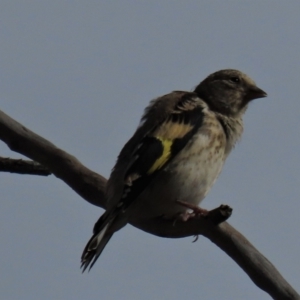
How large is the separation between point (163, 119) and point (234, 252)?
92.9 inches

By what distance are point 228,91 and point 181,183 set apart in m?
2.17

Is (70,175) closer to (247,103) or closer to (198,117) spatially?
(198,117)

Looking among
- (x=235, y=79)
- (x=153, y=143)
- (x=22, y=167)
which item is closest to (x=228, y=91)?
(x=235, y=79)

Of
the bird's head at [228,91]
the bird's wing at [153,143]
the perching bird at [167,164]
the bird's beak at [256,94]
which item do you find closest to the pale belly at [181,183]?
the perching bird at [167,164]

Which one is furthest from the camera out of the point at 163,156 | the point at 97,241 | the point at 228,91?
the point at 228,91

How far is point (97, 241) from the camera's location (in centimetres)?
700

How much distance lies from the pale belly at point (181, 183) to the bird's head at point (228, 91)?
1.20 metres

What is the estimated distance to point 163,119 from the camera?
27.1 ft

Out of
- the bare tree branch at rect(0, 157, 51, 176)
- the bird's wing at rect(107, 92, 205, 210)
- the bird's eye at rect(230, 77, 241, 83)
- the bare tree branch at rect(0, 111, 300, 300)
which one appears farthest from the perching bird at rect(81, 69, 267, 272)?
the bird's eye at rect(230, 77, 241, 83)

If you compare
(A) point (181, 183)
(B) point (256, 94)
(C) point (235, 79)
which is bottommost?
(A) point (181, 183)

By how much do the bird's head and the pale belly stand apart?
3.92 feet

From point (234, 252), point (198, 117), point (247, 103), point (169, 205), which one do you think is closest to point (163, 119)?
point (198, 117)

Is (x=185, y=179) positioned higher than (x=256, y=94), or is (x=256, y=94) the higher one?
(x=256, y=94)

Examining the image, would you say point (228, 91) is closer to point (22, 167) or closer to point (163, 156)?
point (163, 156)
